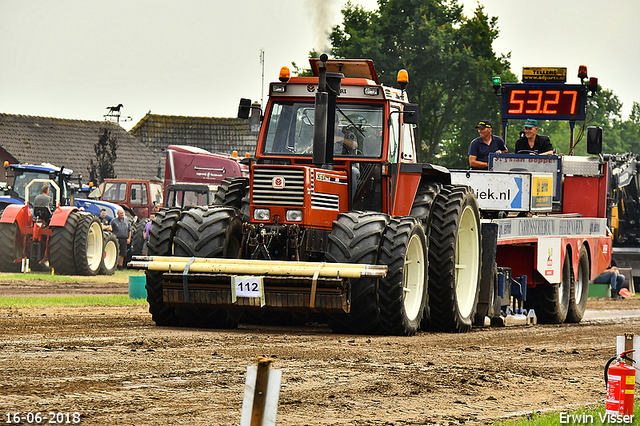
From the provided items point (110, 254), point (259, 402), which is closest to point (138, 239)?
point (110, 254)

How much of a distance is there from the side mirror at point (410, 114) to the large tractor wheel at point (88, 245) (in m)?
13.9

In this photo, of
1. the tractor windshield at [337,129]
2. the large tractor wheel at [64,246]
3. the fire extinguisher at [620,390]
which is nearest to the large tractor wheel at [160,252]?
the tractor windshield at [337,129]

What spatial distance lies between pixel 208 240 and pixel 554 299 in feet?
23.4

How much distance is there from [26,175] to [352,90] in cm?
1780

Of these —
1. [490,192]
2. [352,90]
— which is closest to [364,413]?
[352,90]

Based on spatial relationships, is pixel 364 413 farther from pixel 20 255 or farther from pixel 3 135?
pixel 3 135

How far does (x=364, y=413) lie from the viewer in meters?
6.79

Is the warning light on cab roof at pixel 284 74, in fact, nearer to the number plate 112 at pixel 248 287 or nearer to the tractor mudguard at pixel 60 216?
the number plate 112 at pixel 248 287

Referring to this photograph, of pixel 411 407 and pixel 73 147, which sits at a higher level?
pixel 73 147

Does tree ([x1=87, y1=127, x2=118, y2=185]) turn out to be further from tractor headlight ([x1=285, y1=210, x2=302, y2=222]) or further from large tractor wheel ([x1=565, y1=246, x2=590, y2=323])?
tractor headlight ([x1=285, y1=210, x2=302, y2=222])

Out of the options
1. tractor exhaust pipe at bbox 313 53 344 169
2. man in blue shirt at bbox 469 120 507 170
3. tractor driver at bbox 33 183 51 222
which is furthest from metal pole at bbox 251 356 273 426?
tractor driver at bbox 33 183 51 222

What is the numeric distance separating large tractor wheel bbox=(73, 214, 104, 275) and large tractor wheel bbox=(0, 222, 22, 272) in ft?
4.70

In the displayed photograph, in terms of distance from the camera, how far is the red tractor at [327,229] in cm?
1091

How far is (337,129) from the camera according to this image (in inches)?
484
